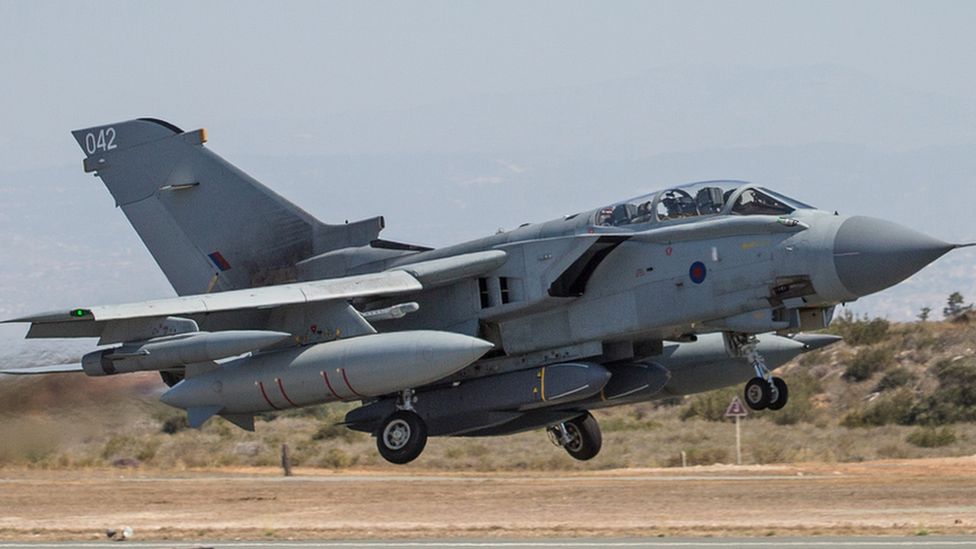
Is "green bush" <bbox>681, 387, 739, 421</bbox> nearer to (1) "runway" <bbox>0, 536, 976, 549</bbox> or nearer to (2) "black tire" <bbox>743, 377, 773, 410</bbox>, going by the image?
(2) "black tire" <bbox>743, 377, 773, 410</bbox>

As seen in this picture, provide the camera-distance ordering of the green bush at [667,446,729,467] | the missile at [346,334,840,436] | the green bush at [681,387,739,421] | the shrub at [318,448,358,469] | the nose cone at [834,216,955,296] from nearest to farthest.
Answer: the nose cone at [834,216,955,296], the missile at [346,334,840,436], the green bush at [667,446,729,467], the shrub at [318,448,358,469], the green bush at [681,387,739,421]

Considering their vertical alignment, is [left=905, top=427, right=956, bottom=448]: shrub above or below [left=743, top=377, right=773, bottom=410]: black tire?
below

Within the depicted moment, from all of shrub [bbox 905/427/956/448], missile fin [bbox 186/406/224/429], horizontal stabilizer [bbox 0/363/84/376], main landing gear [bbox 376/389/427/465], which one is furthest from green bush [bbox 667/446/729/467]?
horizontal stabilizer [bbox 0/363/84/376]

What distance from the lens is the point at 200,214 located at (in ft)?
73.7

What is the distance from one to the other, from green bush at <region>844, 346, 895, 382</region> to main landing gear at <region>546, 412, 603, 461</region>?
2235 cm

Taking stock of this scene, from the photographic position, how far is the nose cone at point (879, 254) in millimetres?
17094

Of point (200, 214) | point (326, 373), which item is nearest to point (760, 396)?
point (326, 373)

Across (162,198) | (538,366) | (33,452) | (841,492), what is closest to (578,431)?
(538,366)

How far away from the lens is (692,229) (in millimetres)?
18203

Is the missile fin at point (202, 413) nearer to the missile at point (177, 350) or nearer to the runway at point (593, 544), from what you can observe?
the missile at point (177, 350)

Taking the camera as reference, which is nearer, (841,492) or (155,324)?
(155,324)

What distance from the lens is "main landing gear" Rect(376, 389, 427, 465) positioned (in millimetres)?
19453

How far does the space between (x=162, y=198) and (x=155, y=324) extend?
3825 millimetres

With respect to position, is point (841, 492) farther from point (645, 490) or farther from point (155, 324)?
point (155, 324)
